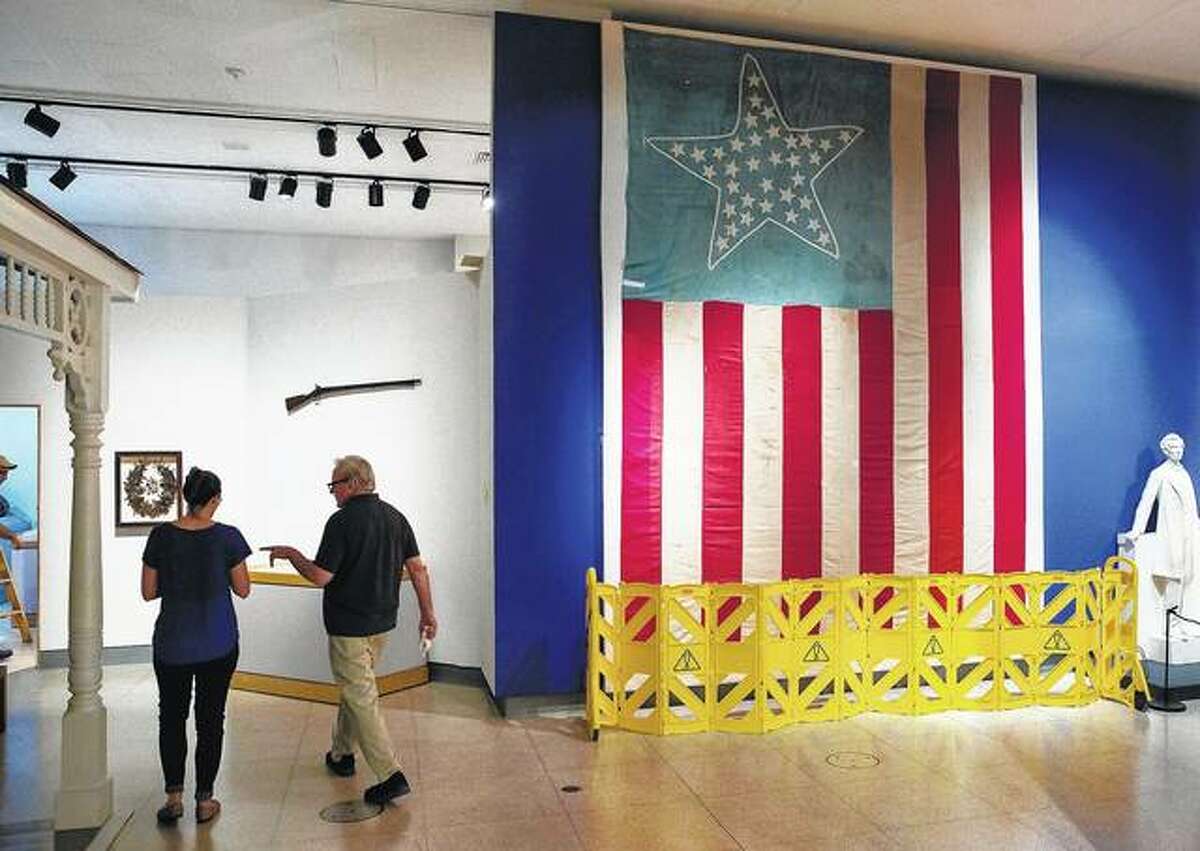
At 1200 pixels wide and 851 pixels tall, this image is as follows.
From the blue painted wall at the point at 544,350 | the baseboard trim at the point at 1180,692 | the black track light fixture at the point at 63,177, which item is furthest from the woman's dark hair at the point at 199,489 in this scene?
the baseboard trim at the point at 1180,692

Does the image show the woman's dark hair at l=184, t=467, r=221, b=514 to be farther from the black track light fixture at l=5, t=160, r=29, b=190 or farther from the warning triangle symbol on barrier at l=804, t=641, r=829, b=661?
the black track light fixture at l=5, t=160, r=29, b=190

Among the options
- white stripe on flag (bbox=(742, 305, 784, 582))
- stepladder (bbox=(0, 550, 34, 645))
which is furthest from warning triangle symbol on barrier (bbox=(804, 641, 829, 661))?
stepladder (bbox=(0, 550, 34, 645))

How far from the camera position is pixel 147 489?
820cm

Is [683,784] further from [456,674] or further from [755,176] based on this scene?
[755,176]

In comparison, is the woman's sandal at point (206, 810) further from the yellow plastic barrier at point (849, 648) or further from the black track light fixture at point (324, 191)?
the black track light fixture at point (324, 191)

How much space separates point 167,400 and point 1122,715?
8018 millimetres

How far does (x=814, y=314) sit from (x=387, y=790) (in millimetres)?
4212

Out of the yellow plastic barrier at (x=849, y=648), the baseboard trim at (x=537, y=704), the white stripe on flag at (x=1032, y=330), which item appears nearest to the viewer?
the yellow plastic barrier at (x=849, y=648)

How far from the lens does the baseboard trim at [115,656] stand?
25.9 feet

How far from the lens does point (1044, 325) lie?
7.14m

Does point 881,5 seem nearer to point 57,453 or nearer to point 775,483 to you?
point 775,483

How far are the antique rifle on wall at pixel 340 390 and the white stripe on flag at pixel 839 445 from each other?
3.26m

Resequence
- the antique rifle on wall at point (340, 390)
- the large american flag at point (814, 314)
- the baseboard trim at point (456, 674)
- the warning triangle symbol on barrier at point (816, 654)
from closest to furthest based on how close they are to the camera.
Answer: the warning triangle symbol on barrier at point (816, 654) < the large american flag at point (814, 314) < the baseboard trim at point (456, 674) < the antique rifle on wall at point (340, 390)

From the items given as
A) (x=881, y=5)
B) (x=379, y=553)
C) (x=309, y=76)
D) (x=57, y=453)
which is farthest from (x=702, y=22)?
(x=57, y=453)
